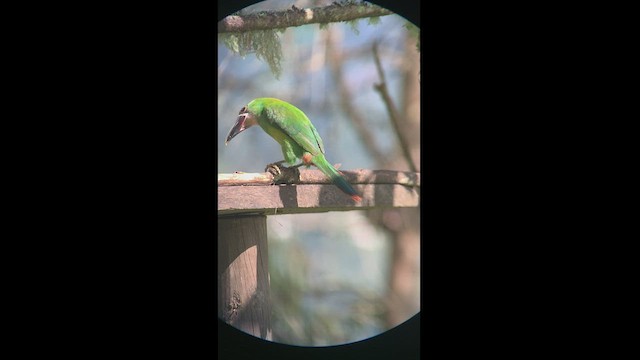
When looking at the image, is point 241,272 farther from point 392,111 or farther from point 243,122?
point 392,111

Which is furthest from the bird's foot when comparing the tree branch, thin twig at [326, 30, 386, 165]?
the tree branch

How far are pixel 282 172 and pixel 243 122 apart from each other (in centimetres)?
23

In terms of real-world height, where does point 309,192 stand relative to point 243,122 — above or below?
below

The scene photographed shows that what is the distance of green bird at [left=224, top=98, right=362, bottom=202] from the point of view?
202 centimetres

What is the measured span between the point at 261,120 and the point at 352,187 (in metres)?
0.38

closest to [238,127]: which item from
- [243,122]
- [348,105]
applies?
[243,122]

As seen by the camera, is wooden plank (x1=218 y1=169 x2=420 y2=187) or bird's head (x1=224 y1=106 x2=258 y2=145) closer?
wooden plank (x1=218 y1=169 x2=420 y2=187)

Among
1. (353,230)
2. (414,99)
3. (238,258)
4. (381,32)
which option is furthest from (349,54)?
(238,258)

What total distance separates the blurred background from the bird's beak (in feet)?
0.07

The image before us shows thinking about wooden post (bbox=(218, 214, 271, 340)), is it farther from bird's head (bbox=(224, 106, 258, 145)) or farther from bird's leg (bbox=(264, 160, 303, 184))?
bird's head (bbox=(224, 106, 258, 145))

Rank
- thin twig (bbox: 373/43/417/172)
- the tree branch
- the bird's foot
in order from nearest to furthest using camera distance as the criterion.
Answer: the bird's foot → the tree branch → thin twig (bbox: 373/43/417/172)

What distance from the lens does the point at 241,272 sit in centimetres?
198

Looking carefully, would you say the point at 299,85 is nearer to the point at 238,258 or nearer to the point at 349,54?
the point at 349,54

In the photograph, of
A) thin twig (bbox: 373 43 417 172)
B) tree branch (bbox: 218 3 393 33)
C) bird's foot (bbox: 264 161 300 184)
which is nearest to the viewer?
bird's foot (bbox: 264 161 300 184)
